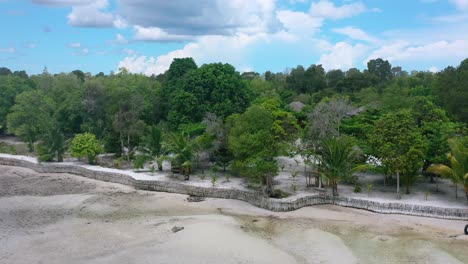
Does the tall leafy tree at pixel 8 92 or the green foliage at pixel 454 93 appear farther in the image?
the tall leafy tree at pixel 8 92

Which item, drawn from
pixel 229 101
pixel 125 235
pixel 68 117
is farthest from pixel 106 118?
pixel 125 235

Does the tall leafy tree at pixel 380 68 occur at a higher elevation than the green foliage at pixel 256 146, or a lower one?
higher

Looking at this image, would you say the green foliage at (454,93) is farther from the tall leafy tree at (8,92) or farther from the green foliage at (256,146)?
the tall leafy tree at (8,92)

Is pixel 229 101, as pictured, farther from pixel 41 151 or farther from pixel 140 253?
pixel 140 253

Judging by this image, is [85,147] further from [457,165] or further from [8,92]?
[457,165]

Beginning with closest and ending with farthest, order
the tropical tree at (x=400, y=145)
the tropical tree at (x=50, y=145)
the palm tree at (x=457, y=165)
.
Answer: the palm tree at (x=457, y=165), the tropical tree at (x=400, y=145), the tropical tree at (x=50, y=145)

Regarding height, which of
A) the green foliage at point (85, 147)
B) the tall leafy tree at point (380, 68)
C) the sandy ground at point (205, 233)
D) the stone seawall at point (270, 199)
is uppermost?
the tall leafy tree at point (380, 68)

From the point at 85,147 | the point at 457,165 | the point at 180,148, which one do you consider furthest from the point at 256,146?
the point at 85,147

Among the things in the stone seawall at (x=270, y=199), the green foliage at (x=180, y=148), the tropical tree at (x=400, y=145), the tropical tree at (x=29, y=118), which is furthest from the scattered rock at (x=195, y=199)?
the tropical tree at (x=29, y=118)
